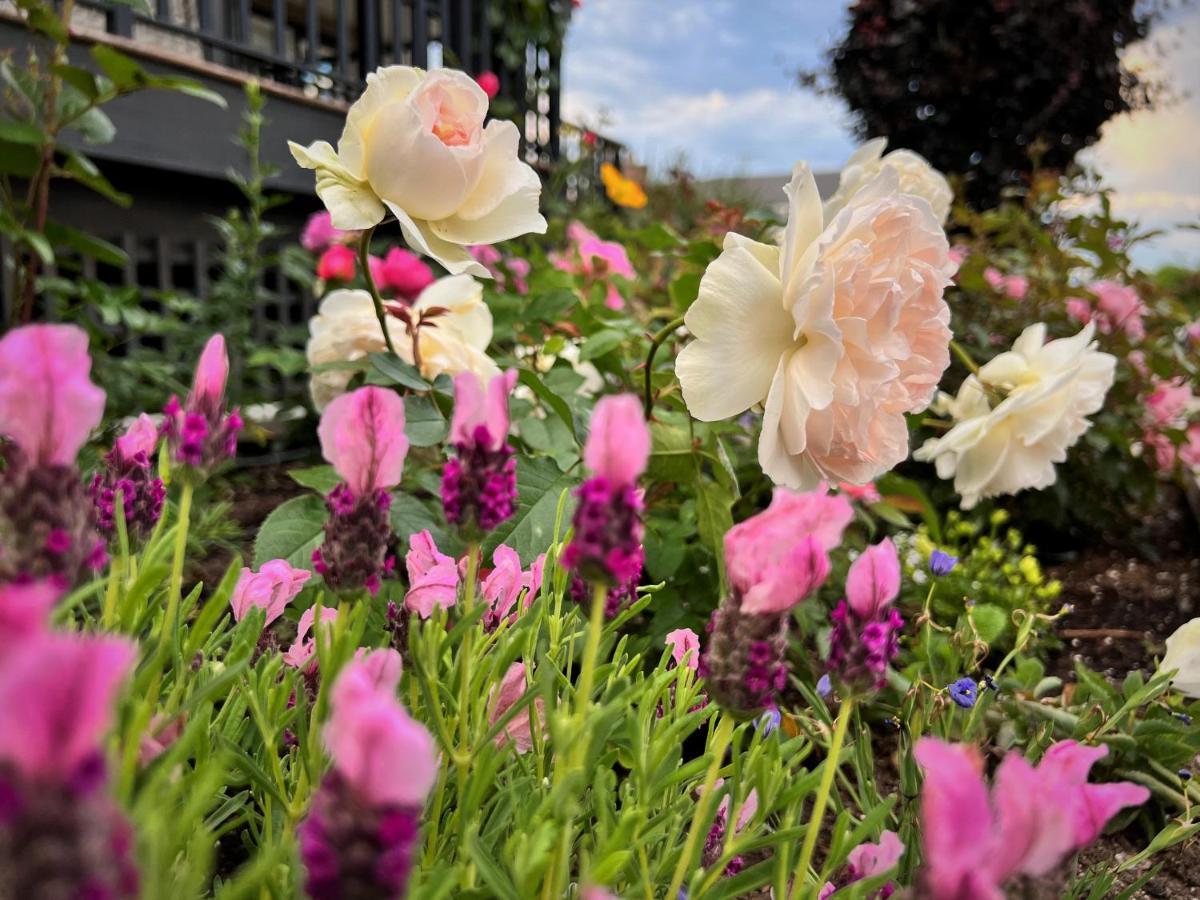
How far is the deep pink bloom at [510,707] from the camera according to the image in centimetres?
57

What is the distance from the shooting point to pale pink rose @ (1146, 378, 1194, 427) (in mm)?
2271

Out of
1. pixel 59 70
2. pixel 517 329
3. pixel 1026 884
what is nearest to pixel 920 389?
pixel 1026 884

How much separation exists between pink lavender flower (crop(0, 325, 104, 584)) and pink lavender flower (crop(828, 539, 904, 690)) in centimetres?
34

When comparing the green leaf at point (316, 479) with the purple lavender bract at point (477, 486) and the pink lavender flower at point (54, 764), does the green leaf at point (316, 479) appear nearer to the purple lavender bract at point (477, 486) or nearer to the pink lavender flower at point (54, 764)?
the purple lavender bract at point (477, 486)

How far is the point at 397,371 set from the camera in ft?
2.99

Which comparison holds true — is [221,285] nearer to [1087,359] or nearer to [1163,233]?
[1087,359]

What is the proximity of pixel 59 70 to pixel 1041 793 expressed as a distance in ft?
5.11

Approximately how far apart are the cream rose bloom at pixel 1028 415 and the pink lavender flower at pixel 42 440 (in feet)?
3.57

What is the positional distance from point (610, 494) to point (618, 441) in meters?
0.02

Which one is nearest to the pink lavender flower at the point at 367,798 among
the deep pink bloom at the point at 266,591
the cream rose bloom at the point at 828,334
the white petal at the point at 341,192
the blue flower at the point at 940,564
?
the deep pink bloom at the point at 266,591

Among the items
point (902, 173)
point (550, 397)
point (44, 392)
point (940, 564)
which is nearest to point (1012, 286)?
point (902, 173)

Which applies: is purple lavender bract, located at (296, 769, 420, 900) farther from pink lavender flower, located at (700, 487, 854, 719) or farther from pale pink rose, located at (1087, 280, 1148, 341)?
pale pink rose, located at (1087, 280, 1148, 341)

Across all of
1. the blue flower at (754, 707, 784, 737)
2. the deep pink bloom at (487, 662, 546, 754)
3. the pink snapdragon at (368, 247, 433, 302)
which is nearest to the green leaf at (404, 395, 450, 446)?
the deep pink bloom at (487, 662, 546, 754)

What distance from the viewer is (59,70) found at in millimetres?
1279
